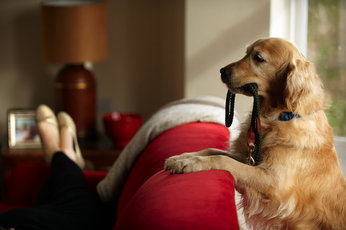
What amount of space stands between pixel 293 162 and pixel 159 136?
2.33 ft

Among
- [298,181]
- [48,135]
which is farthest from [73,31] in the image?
[298,181]

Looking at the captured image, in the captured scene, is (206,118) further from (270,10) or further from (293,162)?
(270,10)

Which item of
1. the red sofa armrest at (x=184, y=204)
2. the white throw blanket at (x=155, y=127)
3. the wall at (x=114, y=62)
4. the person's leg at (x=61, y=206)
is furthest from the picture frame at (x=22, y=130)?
the red sofa armrest at (x=184, y=204)

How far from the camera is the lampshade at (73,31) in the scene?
9.13 ft

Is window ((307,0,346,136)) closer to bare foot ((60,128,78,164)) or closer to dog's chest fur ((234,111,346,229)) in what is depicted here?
dog's chest fur ((234,111,346,229))

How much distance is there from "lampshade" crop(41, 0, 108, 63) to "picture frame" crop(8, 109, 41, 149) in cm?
42

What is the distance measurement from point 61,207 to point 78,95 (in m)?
1.31

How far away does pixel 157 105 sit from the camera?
3361mm

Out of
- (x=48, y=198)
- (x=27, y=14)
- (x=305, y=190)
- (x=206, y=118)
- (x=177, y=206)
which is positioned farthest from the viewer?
(x=27, y=14)

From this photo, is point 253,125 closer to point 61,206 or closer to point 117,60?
point 61,206

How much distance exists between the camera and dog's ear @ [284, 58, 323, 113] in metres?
1.13

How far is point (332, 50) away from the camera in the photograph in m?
2.20

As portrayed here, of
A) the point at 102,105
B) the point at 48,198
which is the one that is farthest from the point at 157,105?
the point at 48,198

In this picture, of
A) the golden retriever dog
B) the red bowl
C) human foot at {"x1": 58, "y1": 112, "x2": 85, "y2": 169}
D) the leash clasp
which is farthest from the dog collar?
the red bowl
